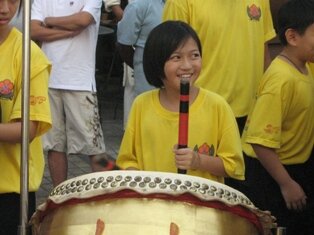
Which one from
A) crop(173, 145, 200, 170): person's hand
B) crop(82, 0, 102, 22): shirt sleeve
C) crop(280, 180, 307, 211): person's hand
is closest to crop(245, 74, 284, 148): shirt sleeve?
crop(280, 180, 307, 211): person's hand

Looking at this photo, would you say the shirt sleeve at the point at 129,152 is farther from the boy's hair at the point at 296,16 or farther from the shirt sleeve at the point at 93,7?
the shirt sleeve at the point at 93,7

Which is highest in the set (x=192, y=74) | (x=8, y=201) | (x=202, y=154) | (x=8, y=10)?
(x=8, y=10)

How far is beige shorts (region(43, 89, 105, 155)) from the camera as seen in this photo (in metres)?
4.98

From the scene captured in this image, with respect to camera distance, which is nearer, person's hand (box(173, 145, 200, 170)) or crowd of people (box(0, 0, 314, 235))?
person's hand (box(173, 145, 200, 170))

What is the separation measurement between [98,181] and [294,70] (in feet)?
4.96

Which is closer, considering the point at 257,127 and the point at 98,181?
the point at 98,181

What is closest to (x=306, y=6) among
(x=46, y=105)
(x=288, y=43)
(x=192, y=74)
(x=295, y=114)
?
(x=288, y=43)

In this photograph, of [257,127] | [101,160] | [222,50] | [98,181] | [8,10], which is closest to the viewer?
[98,181]

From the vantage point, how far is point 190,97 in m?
2.97

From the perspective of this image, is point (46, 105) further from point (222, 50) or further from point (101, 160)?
point (222, 50)

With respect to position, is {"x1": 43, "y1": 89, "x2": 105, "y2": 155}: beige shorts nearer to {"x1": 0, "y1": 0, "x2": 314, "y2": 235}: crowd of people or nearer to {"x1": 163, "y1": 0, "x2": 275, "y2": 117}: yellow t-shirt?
{"x1": 0, "y1": 0, "x2": 314, "y2": 235}: crowd of people

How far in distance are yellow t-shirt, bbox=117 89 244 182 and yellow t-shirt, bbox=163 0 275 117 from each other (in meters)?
0.99

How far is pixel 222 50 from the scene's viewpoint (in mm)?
3984

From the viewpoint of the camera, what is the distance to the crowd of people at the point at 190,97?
290cm
